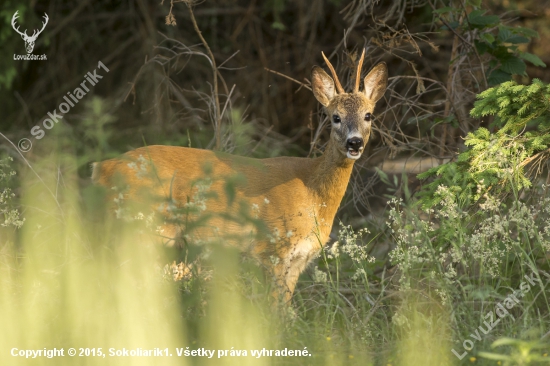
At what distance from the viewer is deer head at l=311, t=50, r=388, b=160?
17.7 ft

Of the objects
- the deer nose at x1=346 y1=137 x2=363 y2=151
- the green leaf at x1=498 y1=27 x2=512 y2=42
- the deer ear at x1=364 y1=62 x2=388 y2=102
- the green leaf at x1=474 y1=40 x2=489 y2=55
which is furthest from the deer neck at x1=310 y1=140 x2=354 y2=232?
the green leaf at x1=498 y1=27 x2=512 y2=42

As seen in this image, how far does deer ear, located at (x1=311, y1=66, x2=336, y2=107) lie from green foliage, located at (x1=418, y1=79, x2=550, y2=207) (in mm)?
1431

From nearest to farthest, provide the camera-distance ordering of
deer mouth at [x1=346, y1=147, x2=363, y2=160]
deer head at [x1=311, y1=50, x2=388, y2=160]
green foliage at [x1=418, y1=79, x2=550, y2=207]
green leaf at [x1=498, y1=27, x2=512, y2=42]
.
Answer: green foliage at [x1=418, y1=79, x2=550, y2=207], deer mouth at [x1=346, y1=147, x2=363, y2=160], deer head at [x1=311, y1=50, x2=388, y2=160], green leaf at [x1=498, y1=27, x2=512, y2=42]

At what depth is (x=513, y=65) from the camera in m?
5.73

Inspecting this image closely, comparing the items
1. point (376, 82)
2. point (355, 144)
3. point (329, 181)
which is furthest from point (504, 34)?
point (329, 181)

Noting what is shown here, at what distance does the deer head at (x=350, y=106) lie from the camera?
5.41m

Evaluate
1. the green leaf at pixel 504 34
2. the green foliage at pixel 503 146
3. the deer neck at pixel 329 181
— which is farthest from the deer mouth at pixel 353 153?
the green leaf at pixel 504 34

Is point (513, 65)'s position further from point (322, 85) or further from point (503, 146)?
point (322, 85)

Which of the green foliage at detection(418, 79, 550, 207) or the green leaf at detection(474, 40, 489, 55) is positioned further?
the green leaf at detection(474, 40, 489, 55)

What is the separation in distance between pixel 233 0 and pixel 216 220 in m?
5.49

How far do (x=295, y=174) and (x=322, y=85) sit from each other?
766 mm

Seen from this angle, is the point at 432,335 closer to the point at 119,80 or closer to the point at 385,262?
A: the point at 385,262

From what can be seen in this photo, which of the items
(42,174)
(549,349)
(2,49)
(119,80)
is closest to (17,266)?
(42,174)

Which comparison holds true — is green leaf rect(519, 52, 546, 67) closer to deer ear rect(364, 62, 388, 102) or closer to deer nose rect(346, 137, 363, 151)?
deer ear rect(364, 62, 388, 102)
